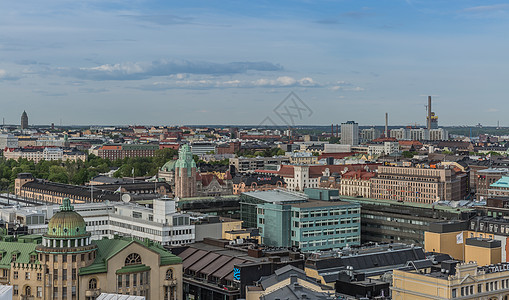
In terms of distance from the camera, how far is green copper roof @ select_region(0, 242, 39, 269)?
7936 centimetres

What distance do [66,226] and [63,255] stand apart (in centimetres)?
297

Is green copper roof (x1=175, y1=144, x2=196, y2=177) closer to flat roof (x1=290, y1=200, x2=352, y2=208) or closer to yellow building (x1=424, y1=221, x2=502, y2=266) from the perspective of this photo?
flat roof (x1=290, y1=200, x2=352, y2=208)

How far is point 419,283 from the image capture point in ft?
248

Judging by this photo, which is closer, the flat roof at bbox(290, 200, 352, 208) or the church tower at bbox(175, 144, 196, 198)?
the flat roof at bbox(290, 200, 352, 208)

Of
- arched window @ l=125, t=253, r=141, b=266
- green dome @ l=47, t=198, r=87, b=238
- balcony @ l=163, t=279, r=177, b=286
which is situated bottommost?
balcony @ l=163, t=279, r=177, b=286

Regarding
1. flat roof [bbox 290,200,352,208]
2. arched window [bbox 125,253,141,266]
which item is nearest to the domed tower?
arched window [bbox 125,253,141,266]

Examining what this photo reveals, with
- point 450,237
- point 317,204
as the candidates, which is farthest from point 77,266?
point 317,204

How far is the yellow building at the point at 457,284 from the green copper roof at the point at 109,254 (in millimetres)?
Result: 24938

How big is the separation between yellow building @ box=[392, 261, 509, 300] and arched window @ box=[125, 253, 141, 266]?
89.3 ft

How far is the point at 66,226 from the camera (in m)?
77.6

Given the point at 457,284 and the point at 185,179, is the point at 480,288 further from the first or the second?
the point at 185,179

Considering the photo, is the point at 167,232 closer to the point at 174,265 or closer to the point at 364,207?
the point at 174,265

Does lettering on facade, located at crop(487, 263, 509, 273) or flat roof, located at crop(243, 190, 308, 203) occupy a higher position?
flat roof, located at crop(243, 190, 308, 203)

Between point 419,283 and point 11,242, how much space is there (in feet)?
145
